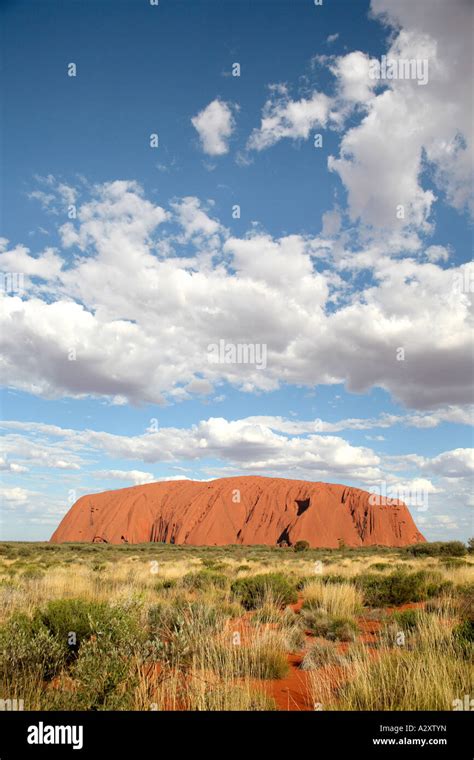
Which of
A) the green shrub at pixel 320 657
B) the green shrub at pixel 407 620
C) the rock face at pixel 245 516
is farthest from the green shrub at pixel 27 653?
the rock face at pixel 245 516

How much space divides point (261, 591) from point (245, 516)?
95492 mm

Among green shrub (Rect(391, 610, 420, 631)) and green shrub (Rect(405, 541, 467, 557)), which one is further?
green shrub (Rect(405, 541, 467, 557))

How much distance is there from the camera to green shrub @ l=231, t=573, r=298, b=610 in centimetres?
1088

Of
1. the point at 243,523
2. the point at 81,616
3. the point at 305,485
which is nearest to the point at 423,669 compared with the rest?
the point at 81,616

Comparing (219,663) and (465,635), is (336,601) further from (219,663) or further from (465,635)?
(219,663)

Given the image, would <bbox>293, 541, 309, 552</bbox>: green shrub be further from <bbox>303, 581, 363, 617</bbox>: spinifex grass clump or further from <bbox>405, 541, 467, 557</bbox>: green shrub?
<bbox>303, 581, 363, 617</bbox>: spinifex grass clump

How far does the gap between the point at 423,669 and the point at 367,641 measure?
2.65 metres

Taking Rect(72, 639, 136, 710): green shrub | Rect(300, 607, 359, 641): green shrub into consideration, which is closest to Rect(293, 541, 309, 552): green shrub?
Rect(300, 607, 359, 641): green shrub

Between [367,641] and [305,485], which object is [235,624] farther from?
[305,485]

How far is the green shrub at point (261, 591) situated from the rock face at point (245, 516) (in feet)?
270

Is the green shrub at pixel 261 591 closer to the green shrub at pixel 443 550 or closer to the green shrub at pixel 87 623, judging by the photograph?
the green shrub at pixel 87 623

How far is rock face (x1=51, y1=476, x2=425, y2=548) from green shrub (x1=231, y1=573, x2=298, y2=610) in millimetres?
82225
